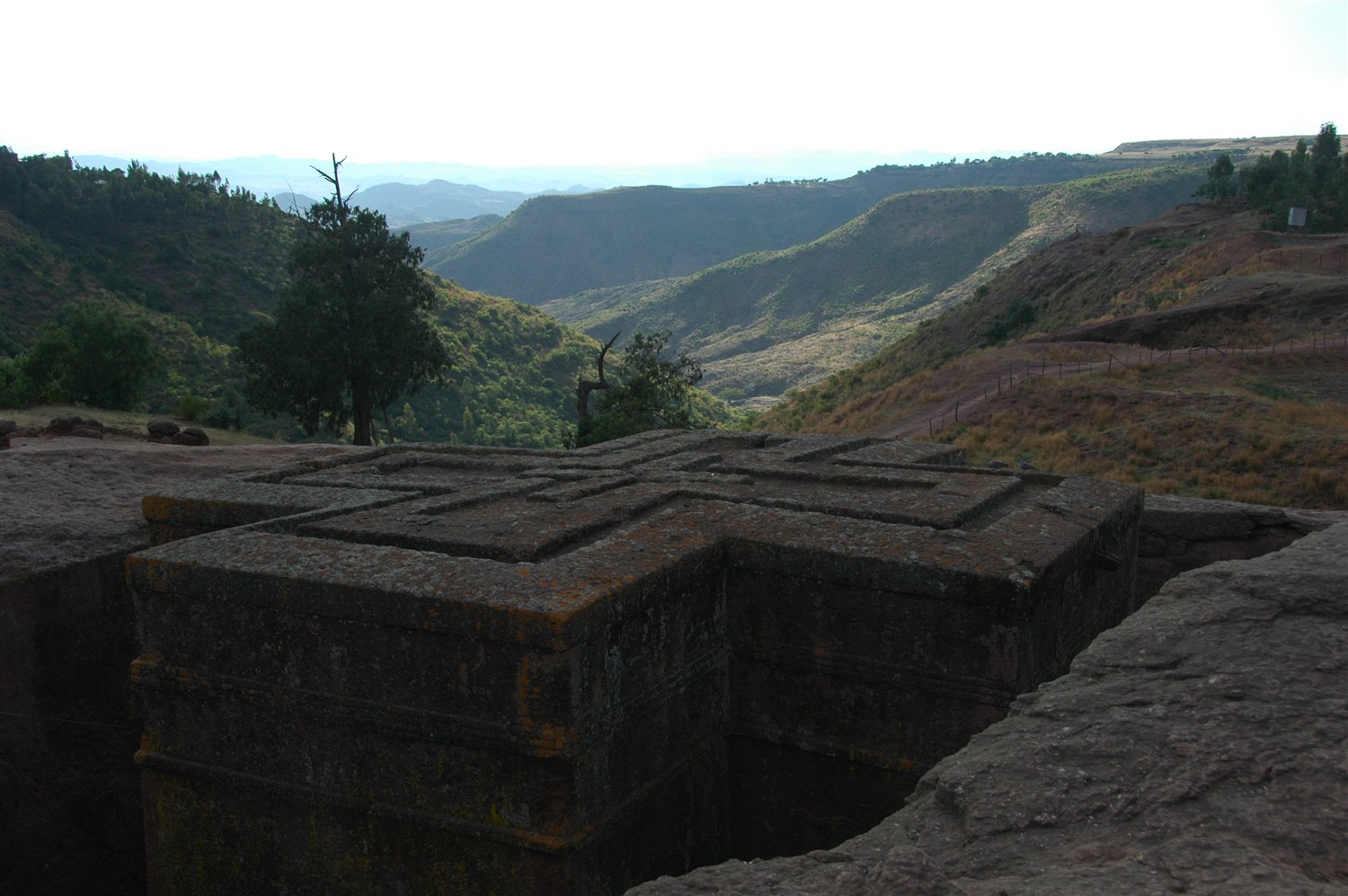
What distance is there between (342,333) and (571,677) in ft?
73.3

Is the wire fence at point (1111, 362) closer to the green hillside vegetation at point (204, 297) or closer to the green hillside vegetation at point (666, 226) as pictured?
the green hillside vegetation at point (204, 297)

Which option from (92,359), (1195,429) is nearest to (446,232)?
(92,359)

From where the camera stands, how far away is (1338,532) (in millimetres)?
5305

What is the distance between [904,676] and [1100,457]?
16034mm

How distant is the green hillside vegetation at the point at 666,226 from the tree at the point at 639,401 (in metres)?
113

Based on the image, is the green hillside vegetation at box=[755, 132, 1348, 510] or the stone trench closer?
the stone trench

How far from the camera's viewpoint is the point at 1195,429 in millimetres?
19688

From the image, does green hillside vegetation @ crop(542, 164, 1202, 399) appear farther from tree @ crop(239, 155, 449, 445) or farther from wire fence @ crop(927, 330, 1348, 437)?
tree @ crop(239, 155, 449, 445)

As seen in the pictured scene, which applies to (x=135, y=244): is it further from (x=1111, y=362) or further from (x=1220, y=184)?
(x=1220, y=184)

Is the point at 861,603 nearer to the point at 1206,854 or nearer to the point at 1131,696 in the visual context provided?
the point at 1131,696

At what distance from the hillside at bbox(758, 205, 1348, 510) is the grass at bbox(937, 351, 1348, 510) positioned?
0.13 ft

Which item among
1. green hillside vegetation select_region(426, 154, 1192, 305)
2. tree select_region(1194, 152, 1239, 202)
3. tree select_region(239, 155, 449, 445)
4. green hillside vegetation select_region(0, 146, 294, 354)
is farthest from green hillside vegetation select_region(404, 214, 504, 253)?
tree select_region(239, 155, 449, 445)

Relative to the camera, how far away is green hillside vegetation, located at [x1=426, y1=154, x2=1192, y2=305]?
463 feet

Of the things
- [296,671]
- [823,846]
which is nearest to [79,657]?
[296,671]
